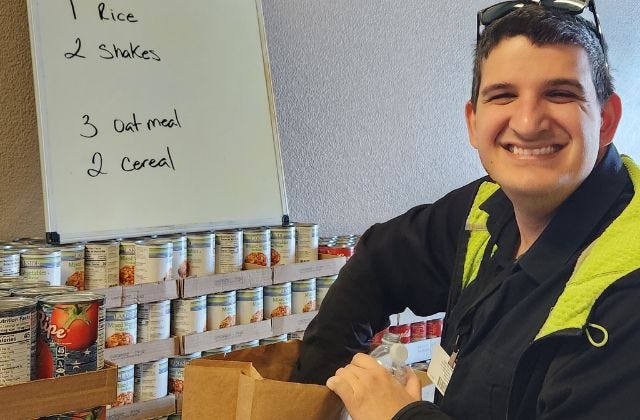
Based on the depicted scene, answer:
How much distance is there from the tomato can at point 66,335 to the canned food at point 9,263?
0.41 m

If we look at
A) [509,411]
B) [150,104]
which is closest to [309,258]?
[150,104]

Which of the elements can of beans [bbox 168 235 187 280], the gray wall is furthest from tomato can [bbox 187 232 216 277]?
the gray wall

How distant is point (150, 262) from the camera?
5.36 feet

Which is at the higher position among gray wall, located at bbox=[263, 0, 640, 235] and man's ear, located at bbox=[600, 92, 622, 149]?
gray wall, located at bbox=[263, 0, 640, 235]

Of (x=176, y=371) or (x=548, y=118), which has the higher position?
(x=548, y=118)

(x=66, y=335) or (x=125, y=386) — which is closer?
(x=66, y=335)

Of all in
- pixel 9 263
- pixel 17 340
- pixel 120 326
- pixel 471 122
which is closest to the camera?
pixel 17 340

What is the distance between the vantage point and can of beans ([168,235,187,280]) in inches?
66.9

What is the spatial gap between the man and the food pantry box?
1.25ft

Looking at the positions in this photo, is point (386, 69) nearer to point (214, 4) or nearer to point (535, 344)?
point (214, 4)

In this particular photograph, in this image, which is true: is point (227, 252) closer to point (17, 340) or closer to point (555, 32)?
point (17, 340)

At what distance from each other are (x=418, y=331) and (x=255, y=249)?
794 mm

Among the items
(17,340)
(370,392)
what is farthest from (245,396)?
(17,340)

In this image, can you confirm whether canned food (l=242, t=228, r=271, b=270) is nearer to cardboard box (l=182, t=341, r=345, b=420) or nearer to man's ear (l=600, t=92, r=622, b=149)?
cardboard box (l=182, t=341, r=345, b=420)
